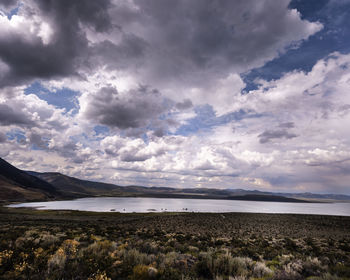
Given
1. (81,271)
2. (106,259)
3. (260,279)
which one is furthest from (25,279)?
(260,279)

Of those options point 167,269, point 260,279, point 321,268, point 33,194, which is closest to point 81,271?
point 167,269

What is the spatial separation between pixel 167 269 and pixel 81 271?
10.3 feet

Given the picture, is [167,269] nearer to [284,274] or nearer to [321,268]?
[284,274]

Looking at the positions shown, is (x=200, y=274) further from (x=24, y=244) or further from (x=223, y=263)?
(x=24, y=244)

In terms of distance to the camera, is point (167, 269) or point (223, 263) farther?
point (223, 263)

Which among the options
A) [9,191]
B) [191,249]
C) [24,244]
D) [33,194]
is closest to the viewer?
[24,244]

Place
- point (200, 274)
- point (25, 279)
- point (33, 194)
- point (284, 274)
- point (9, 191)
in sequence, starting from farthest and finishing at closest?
point (33, 194), point (9, 191), point (200, 274), point (284, 274), point (25, 279)

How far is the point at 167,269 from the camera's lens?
284 inches

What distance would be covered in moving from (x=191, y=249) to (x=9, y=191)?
202702 mm

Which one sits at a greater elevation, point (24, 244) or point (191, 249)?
point (24, 244)

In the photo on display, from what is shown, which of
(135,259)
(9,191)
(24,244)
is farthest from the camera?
(9,191)

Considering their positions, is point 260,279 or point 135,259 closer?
point 260,279

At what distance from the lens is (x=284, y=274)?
696 cm

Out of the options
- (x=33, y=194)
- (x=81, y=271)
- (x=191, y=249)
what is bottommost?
(x=33, y=194)
